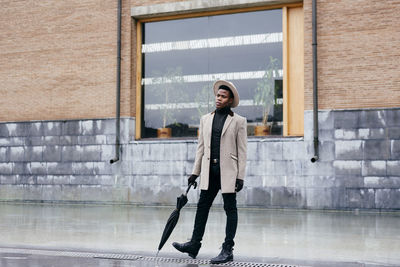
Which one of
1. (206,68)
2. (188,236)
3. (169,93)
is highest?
(206,68)

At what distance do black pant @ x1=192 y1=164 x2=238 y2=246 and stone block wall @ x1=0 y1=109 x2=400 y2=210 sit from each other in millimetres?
6801

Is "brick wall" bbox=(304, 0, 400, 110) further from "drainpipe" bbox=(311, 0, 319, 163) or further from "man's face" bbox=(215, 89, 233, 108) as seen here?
"man's face" bbox=(215, 89, 233, 108)

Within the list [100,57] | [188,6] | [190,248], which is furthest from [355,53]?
[190,248]

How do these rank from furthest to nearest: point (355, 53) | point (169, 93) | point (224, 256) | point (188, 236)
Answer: point (169, 93) < point (355, 53) < point (188, 236) < point (224, 256)

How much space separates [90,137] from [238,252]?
890cm

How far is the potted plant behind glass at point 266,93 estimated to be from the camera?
13.1 meters

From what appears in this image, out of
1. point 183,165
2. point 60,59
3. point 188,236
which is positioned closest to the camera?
point 188,236

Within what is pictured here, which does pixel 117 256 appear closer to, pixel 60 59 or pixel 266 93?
pixel 266 93

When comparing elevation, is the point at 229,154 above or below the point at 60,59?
below

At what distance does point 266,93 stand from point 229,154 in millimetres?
7525

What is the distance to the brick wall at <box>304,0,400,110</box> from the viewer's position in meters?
11.9

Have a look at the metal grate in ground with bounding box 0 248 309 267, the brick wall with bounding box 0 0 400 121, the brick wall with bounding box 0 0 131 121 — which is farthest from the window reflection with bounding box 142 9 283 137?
the metal grate in ground with bounding box 0 248 309 267

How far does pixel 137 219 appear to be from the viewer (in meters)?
10.1

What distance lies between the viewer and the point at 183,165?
1345cm
